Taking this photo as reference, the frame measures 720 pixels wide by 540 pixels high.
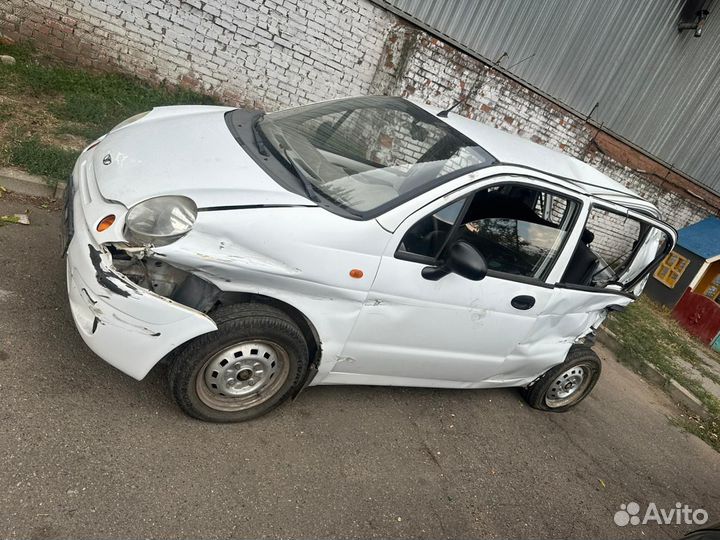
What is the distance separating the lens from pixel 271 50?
265 inches

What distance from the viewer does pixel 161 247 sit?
2.44 m

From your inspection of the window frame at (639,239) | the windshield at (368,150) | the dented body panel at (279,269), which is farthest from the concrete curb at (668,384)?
the windshield at (368,150)

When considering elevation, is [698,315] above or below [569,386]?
above

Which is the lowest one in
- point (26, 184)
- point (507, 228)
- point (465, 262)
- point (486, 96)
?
point (26, 184)

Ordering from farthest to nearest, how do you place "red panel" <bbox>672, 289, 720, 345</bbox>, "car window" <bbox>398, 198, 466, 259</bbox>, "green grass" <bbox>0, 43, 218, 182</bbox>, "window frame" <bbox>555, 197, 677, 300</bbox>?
1. "red panel" <bbox>672, 289, 720, 345</bbox>
2. "green grass" <bbox>0, 43, 218, 182</bbox>
3. "window frame" <bbox>555, 197, 677, 300</bbox>
4. "car window" <bbox>398, 198, 466, 259</bbox>

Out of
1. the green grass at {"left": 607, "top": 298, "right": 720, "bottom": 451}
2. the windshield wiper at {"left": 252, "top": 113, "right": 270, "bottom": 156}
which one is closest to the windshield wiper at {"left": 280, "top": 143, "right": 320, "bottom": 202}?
the windshield wiper at {"left": 252, "top": 113, "right": 270, "bottom": 156}

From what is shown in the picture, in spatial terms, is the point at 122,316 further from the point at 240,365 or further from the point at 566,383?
the point at 566,383

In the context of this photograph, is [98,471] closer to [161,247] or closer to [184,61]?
[161,247]

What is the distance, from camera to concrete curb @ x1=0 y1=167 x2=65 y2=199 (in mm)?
4207

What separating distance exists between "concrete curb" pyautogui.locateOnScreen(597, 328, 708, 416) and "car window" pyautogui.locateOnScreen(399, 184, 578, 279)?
365 centimetres

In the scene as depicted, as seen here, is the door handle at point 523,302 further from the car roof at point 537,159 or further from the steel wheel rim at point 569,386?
the steel wheel rim at point 569,386

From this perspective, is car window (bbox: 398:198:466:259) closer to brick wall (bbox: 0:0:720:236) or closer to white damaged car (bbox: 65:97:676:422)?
white damaged car (bbox: 65:97:676:422)

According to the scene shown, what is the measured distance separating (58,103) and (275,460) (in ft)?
15.8

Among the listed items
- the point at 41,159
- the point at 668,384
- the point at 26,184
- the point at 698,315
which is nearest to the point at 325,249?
the point at 26,184
